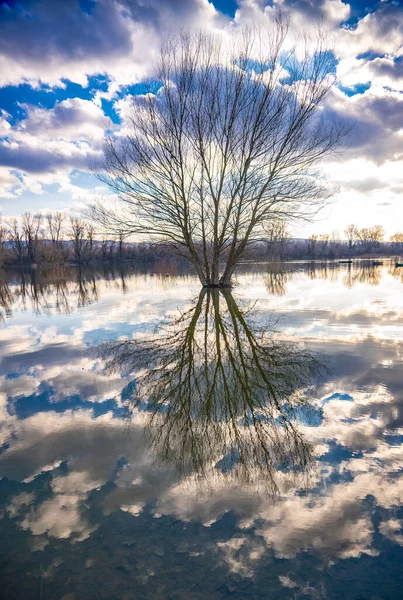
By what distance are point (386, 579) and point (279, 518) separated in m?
0.58

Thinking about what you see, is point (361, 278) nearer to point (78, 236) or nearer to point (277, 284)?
point (277, 284)

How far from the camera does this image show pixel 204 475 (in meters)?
2.38

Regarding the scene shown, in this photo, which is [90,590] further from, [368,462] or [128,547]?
[368,462]

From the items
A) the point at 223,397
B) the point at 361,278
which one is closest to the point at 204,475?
the point at 223,397

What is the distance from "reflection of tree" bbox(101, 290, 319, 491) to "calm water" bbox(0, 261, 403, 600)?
20 millimetres

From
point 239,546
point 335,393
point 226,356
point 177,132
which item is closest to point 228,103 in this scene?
point 177,132

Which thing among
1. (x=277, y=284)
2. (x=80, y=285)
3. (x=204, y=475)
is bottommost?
(x=204, y=475)

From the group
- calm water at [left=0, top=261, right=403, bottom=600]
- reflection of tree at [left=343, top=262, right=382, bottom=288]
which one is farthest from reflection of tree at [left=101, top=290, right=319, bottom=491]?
reflection of tree at [left=343, top=262, right=382, bottom=288]

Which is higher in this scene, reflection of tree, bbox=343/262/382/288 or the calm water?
reflection of tree, bbox=343/262/382/288

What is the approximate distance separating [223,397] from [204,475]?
1300 millimetres

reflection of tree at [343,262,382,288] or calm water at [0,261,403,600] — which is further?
reflection of tree at [343,262,382,288]

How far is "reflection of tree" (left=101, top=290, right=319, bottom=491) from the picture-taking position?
8.43 feet

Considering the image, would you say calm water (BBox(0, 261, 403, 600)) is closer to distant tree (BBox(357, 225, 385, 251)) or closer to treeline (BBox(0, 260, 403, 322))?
treeline (BBox(0, 260, 403, 322))

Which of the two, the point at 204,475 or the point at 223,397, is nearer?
the point at 204,475
